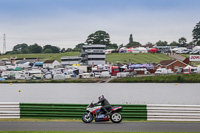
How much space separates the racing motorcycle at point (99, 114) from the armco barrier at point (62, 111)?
50.1 inches

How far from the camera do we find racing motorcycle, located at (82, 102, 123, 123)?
20.2m

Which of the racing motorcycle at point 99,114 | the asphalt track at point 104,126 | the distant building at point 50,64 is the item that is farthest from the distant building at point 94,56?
the asphalt track at point 104,126

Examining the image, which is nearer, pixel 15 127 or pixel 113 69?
pixel 15 127

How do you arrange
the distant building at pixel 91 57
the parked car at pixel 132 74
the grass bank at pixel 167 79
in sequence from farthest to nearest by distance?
the distant building at pixel 91 57
the parked car at pixel 132 74
the grass bank at pixel 167 79

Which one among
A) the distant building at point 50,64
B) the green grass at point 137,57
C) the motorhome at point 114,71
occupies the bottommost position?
the motorhome at point 114,71

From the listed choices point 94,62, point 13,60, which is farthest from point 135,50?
point 13,60

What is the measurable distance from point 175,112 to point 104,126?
462 cm

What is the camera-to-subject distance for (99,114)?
20.5 metres

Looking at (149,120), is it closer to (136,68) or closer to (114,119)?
(114,119)

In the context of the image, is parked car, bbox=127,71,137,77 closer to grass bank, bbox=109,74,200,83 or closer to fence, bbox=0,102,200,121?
grass bank, bbox=109,74,200,83

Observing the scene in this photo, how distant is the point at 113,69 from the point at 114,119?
82.2m

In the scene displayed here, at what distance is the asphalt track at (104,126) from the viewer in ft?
60.5

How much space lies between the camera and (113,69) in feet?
336

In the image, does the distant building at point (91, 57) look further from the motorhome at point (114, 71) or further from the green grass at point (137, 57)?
the motorhome at point (114, 71)
